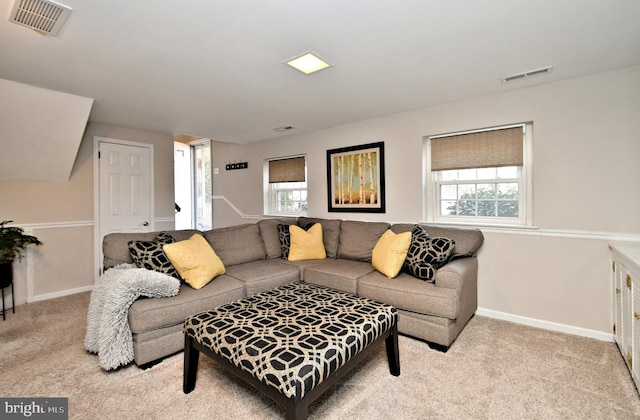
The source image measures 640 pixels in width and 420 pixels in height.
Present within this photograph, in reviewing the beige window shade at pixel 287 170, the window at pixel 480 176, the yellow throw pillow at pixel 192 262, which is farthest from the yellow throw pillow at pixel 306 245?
the window at pixel 480 176

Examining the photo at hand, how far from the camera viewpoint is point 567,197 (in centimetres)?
262

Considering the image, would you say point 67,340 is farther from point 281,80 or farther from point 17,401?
point 281,80

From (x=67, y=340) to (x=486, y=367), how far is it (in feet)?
11.2

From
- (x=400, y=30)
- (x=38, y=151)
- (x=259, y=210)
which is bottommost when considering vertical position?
(x=259, y=210)

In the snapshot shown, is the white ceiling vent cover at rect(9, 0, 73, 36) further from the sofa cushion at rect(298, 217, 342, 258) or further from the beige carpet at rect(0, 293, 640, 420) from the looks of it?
the sofa cushion at rect(298, 217, 342, 258)

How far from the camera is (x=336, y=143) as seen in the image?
421 centimetres

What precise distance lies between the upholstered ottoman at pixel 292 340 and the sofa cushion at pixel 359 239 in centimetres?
125

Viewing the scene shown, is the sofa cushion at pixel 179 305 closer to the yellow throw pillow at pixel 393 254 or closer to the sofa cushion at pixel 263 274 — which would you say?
the sofa cushion at pixel 263 274

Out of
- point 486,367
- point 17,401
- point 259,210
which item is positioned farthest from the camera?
point 259,210

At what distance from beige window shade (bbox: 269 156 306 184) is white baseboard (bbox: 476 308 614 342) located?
3054 millimetres

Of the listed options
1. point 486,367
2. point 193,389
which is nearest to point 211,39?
point 193,389

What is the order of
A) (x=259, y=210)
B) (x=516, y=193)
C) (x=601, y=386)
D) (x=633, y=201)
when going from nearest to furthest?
(x=601, y=386) < (x=633, y=201) < (x=516, y=193) < (x=259, y=210)

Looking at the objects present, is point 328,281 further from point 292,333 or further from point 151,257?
point 151,257

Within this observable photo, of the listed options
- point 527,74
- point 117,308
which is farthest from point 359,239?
point 117,308
